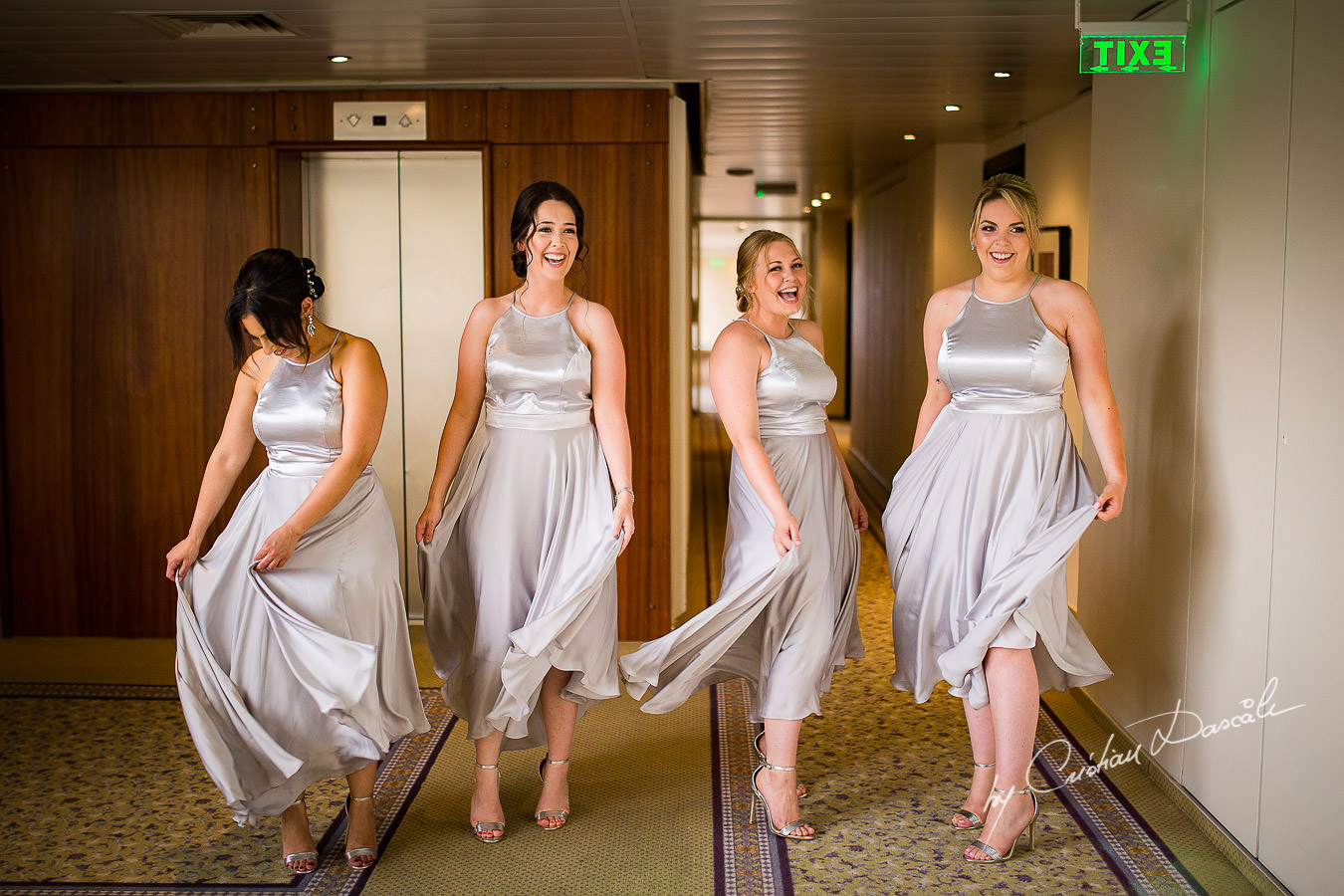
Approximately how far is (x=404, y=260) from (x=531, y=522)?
2.74 meters

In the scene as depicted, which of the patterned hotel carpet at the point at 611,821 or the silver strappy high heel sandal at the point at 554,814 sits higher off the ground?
the silver strappy high heel sandal at the point at 554,814

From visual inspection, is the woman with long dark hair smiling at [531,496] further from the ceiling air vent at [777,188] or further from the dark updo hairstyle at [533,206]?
the ceiling air vent at [777,188]

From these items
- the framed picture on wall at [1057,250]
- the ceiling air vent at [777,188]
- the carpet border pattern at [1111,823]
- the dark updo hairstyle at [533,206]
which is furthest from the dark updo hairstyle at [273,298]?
the ceiling air vent at [777,188]

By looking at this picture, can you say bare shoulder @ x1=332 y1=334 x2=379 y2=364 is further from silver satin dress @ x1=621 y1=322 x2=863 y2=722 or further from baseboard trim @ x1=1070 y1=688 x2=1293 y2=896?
baseboard trim @ x1=1070 y1=688 x2=1293 y2=896

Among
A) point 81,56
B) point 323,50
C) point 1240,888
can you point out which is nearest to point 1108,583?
point 1240,888

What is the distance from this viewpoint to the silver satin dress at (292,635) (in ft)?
10.1

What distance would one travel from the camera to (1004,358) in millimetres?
3381

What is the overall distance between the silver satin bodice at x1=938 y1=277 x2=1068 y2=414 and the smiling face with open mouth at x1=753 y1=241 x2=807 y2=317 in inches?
19.0

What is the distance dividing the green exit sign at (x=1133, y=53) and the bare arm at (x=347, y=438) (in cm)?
225

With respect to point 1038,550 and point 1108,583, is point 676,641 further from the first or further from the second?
point 1108,583

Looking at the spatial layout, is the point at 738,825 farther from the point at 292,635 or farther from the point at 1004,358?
the point at 1004,358

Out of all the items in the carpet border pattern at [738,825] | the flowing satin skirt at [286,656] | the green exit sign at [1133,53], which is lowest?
the carpet border pattern at [738,825]

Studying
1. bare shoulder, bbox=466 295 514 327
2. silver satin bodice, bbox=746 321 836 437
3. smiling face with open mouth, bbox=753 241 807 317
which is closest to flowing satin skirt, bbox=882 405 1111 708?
silver satin bodice, bbox=746 321 836 437

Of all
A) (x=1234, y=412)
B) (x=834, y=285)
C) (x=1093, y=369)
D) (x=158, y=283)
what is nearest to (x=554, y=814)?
(x=1093, y=369)
